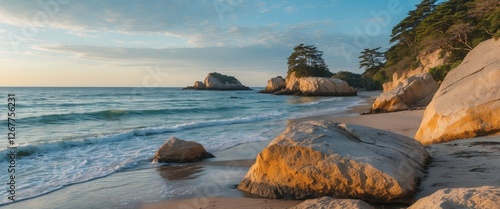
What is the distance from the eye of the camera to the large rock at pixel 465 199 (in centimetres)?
304

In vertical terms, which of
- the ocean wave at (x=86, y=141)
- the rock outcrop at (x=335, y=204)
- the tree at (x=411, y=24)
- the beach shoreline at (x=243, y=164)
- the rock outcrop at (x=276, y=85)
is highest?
the tree at (x=411, y=24)

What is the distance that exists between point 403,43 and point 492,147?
45.6 m

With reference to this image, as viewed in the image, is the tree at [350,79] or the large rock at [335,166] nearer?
the large rock at [335,166]

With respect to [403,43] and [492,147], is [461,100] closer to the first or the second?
[492,147]

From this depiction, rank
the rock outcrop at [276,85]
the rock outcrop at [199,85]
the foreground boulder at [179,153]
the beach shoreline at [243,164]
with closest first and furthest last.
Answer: the beach shoreline at [243,164], the foreground boulder at [179,153], the rock outcrop at [276,85], the rock outcrop at [199,85]

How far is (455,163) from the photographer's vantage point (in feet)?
19.8

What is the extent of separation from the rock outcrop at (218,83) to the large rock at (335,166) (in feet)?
346

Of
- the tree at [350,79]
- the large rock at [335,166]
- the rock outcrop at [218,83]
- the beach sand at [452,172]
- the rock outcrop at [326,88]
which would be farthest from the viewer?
the rock outcrop at [218,83]

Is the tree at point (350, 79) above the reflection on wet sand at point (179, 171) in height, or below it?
above

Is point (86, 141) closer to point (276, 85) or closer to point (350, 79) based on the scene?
point (276, 85)

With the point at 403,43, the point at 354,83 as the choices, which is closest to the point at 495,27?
the point at 403,43

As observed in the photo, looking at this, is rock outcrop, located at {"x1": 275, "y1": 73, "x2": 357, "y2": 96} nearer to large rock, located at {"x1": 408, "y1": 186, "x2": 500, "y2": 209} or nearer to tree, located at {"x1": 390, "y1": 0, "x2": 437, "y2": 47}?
tree, located at {"x1": 390, "y1": 0, "x2": 437, "y2": 47}

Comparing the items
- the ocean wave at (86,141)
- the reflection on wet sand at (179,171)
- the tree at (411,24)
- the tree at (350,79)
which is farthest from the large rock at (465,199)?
the tree at (350,79)

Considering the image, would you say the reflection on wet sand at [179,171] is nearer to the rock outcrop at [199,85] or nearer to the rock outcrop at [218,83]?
the rock outcrop at [218,83]
